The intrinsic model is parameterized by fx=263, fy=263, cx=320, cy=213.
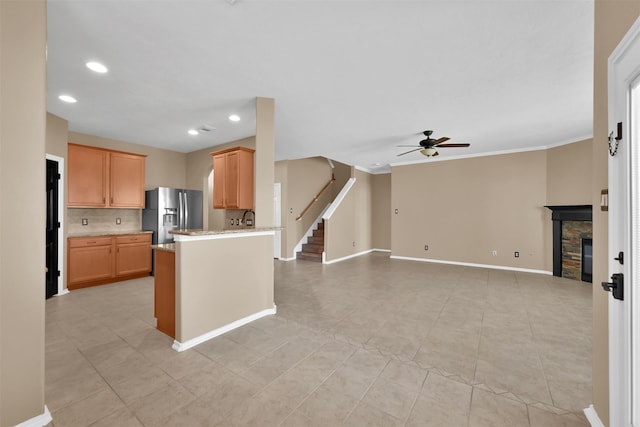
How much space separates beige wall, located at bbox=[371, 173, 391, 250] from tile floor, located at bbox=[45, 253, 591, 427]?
510 centimetres

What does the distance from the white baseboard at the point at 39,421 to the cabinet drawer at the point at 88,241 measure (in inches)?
144

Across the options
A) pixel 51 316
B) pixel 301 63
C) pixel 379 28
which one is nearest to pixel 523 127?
pixel 379 28

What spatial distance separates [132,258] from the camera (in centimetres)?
496

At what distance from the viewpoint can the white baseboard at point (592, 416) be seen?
151cm

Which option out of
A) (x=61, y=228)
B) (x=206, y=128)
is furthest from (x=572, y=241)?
(x=61, y=228)

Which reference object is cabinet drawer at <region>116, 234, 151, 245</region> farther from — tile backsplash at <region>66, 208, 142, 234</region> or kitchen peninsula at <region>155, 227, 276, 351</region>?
kitchen peninsula at <region>155, 227, 276, 351</region>

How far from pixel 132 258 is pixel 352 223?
17.7 feet

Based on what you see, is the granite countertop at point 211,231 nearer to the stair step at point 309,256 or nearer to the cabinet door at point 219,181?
the cabinet door at point 219,181

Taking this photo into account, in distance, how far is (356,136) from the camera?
504cm

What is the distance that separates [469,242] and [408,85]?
4.88 m

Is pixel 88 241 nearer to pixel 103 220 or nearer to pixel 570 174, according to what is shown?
pixel 103 220

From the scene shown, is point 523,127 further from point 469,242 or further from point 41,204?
point 41,204

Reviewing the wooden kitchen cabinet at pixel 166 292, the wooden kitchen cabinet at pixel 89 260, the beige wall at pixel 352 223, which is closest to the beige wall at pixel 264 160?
the wooden kitchen cabinet at pixel 166 292

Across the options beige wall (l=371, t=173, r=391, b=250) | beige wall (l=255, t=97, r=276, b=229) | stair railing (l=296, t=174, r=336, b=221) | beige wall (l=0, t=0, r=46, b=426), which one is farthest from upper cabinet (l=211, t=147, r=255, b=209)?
beige wall (l=371, t=173, r=391, b=250)
